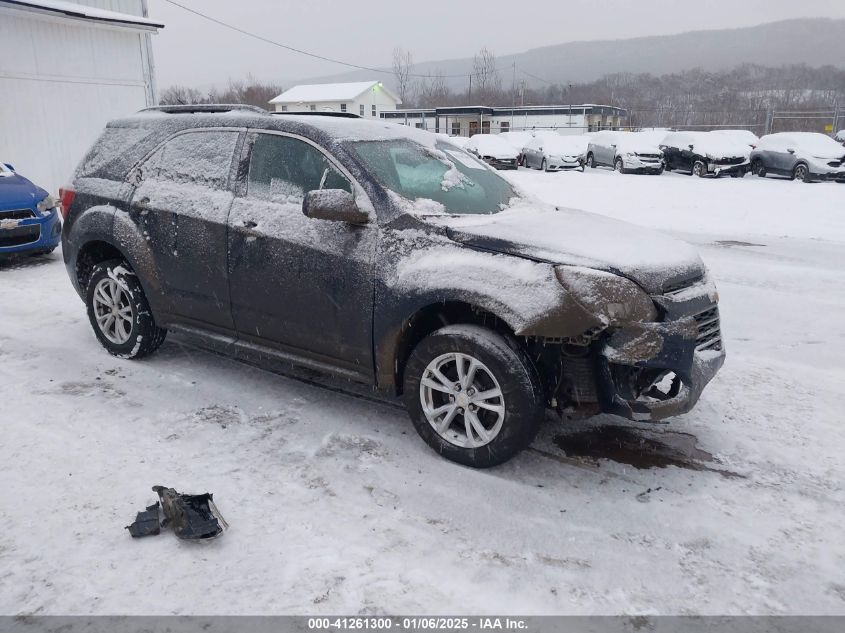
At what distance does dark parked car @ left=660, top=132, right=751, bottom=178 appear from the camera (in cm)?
2134

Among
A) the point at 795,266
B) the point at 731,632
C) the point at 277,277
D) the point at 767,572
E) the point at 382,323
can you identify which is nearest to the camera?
the point at 731,632

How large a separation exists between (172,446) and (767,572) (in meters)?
3.15

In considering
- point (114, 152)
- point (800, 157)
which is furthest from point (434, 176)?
point (800, 157)

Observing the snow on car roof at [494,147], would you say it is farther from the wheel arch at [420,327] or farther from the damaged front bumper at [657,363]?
the damaged front bumper at [657,363]

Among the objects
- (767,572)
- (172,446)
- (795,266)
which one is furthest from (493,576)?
(795,266)

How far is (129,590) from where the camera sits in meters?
2.58

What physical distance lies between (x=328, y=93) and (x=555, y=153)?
57925 mm

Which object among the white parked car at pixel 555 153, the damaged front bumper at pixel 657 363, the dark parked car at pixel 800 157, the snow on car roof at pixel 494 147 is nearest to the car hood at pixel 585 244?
the damaged front bumper at pixel 657 363

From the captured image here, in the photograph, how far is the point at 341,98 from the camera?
73875 millimetres

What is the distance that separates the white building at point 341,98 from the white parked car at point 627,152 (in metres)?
51.4

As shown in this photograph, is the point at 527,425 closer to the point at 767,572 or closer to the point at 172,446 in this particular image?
the point at 767,572

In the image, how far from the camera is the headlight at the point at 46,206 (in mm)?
8516

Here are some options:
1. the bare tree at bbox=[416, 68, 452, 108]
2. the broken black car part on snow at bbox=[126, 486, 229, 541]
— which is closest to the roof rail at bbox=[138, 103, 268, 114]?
the broken black car part on snow at bbox=[126, 486, 229, 541]

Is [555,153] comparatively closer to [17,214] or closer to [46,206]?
[46,206]
